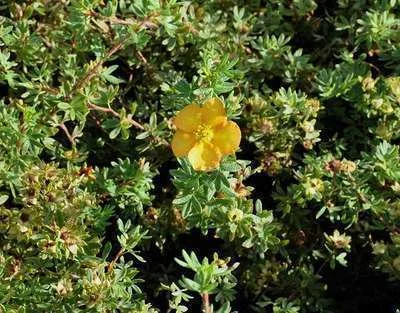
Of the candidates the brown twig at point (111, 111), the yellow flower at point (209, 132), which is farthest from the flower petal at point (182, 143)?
the brown twig at point (111, 111)

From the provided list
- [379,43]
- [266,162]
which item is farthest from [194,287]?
[379,43]

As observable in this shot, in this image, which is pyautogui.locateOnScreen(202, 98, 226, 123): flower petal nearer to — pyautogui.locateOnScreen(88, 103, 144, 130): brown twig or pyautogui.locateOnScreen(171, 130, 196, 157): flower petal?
pyautogui.locateOnScreen(171, 130, 196, 157): flower petal

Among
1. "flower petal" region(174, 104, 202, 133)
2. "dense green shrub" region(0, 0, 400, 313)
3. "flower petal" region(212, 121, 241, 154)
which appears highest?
"flower petal" region(174, 104, 202, 133)

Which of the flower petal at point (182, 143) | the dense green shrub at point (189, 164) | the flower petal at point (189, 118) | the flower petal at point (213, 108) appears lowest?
the dense green shrub at point (189, 164)

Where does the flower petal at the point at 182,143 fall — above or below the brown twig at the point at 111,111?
above

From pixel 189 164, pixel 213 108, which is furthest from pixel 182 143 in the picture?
pixel 213 108

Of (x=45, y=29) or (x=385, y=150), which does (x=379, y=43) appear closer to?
(x=385, y=150)

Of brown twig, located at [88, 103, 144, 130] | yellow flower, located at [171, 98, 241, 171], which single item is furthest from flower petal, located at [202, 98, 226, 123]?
brown twig, located at [88, 103, 144, 130]

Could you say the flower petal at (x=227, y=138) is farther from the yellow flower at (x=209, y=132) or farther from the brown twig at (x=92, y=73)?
the brown twig at (x=92, y=73)
